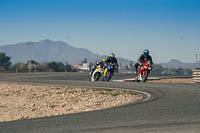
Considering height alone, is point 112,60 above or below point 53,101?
above

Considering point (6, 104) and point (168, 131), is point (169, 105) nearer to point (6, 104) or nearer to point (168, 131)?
point (168, 131)

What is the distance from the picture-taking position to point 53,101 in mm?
13633

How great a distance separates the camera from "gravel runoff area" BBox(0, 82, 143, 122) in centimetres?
1088

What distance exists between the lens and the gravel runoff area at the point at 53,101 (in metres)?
10.9

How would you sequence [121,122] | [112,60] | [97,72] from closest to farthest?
[121,122] → [112,60] → [97,72]

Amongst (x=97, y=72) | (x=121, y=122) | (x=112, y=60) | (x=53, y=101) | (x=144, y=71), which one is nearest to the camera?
(x=121, y=122)

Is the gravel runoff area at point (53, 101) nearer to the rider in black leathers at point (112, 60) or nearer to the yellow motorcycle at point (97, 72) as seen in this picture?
the yellow motorcycle at point (97, 72)

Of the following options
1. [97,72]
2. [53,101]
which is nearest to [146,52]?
[97,72]

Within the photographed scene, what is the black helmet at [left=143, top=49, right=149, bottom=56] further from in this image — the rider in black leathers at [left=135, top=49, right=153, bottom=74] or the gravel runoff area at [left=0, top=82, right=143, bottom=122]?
the gravel runoff area at [left=0, top=82, right=143, bottom=122]

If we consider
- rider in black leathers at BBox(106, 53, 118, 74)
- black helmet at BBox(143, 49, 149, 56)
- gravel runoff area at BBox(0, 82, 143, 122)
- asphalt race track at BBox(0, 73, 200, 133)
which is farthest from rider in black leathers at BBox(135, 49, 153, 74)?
asphalt race track at BBox(0, 73, 200, 133)

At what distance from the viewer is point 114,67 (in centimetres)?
2050

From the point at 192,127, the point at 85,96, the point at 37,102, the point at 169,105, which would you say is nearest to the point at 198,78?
the point at 85,96

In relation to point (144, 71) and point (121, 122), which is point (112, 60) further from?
point (121, 122)

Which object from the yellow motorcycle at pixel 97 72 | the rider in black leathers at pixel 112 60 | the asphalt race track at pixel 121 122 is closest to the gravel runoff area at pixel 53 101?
the asphalt race track at pixel 121 122
